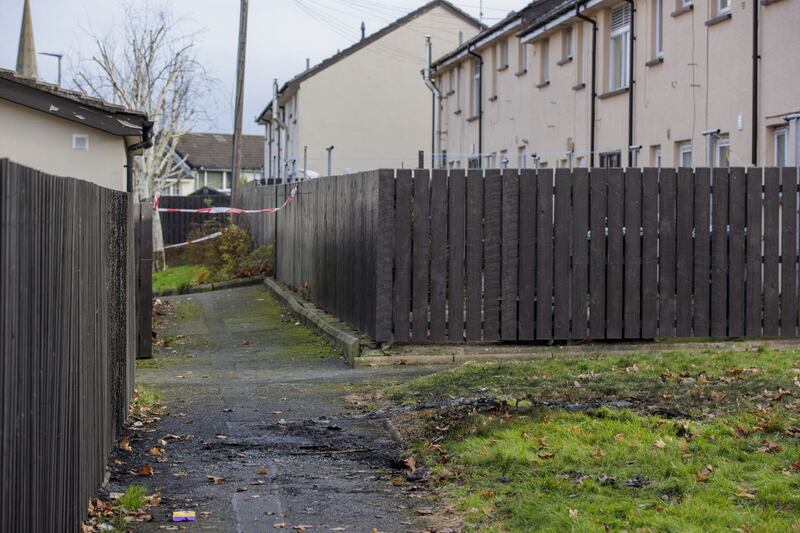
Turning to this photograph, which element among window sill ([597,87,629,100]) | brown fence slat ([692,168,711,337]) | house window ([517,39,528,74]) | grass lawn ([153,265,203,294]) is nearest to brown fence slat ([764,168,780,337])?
brown fence slat ([692,168,711,337])

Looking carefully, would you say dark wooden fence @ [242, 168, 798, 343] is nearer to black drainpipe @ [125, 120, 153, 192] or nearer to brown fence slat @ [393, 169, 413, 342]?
brown fence slat @ [393, 169, 413, 342]

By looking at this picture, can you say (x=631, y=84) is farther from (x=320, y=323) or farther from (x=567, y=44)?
(x=320, y=323)

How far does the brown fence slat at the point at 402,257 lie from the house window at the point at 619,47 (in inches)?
401

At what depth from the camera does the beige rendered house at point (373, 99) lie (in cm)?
4597

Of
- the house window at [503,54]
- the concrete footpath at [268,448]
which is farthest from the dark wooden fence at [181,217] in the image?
the concrete footpath at [268,448]

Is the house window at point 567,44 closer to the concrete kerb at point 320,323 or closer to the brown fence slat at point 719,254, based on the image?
the concrete kerb at point 320,323

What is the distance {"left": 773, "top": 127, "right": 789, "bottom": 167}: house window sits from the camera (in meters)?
16.3

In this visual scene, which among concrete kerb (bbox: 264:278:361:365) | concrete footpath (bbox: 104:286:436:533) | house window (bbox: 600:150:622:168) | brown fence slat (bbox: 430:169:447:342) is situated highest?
house window (bbox: 600:150:622:168)

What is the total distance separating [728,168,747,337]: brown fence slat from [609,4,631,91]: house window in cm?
893

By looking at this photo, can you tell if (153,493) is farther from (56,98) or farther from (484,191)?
(56,98)

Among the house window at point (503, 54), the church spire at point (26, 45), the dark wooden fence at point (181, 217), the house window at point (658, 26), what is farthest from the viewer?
the dark wooden fence at point (181, 217)

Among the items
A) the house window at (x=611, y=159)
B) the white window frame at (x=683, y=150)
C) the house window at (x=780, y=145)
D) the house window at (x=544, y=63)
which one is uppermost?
the house window at (x=544, y=63)

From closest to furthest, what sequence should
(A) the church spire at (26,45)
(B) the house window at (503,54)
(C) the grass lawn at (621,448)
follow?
(C) the grass lawn at (621,448) → (B) the house window at (503,54) → (A) the church spire at (26,45)

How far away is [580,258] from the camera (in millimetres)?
13727
